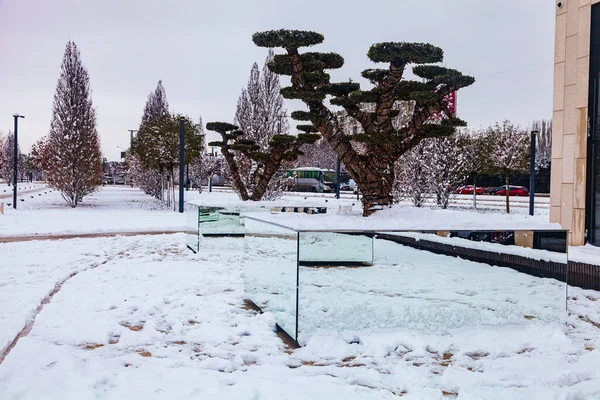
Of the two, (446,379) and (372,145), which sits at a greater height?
(372,145)

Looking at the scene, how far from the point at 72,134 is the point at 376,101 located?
22262 mm

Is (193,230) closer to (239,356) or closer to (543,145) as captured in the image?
(239,356)

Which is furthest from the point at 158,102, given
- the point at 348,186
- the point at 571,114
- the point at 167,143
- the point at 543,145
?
the point at 543,145

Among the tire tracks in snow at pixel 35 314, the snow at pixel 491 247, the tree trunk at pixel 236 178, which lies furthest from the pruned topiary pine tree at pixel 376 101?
the tree trunk at pixel 236 178

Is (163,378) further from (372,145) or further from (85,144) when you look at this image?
(85,144)

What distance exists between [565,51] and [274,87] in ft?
68.6

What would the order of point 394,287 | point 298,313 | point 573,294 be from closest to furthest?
point 298,313, point 394,287, point 573,294

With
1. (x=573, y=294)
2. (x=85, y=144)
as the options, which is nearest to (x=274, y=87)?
(x=85, y=144)

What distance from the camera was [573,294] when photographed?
721cm

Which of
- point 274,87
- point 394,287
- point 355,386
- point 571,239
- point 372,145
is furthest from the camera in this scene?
point 274,87

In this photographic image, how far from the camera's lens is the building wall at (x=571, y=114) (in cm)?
1074

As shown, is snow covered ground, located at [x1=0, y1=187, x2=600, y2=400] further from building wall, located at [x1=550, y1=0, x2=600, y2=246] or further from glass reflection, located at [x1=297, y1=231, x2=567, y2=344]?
building wall, located at [x1=550, y1=0, x2=600, y2=246]

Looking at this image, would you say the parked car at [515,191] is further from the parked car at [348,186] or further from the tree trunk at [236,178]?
the tree trunk at [236,178]

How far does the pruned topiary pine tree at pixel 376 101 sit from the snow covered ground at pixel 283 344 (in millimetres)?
1231
